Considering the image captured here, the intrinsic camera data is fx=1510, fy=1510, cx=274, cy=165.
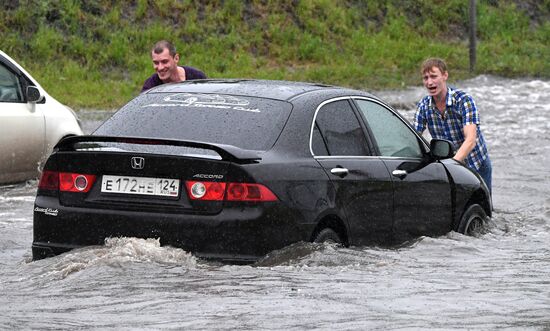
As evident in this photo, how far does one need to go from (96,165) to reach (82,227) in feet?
1.26

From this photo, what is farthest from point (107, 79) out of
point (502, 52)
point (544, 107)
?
point (502, 52)

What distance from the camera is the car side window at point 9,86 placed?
15.7 metres

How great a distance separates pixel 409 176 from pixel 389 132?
347 mm

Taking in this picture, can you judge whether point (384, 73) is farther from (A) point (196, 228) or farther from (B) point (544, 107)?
(A) point (196, 228)

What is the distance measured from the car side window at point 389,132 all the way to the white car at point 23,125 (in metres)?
5.89

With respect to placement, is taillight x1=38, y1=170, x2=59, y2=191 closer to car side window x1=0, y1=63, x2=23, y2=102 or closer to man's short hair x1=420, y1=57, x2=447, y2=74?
man's short hair x1=420, y1=57, x2=447, y2=74

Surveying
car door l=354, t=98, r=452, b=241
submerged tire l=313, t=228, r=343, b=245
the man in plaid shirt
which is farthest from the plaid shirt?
submerged tire l=313, t=228, r=343, b=245

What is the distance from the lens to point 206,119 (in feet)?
30.7

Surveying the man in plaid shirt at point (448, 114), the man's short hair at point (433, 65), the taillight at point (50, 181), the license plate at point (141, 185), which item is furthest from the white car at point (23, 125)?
the license plate at point (141, 185)

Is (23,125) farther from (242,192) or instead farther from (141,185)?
(242,192)

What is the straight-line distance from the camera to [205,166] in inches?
342

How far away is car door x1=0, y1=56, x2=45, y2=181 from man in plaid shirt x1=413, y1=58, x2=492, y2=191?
461 cm

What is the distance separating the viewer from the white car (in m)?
15.4

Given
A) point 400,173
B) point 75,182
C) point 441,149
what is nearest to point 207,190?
point 75,182
